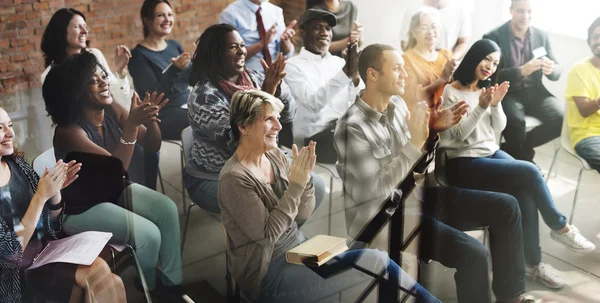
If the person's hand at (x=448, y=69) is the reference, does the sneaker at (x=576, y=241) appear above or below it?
below

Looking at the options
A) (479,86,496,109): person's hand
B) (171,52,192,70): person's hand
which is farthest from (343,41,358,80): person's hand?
(171,52,192,70): person's hand

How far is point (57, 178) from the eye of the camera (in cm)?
306

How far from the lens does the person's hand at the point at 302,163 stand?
3357 millimetres

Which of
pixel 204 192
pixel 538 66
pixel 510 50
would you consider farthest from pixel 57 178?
pixel 538 66

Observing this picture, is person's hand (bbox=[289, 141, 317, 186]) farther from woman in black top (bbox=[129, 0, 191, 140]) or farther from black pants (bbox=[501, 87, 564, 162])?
black pants (bbox=[501, 87, 564, 162])

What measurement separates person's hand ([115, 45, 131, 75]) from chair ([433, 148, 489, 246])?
170 cm

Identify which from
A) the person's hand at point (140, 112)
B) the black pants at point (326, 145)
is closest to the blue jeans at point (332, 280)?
the black pants at point (326, 145)

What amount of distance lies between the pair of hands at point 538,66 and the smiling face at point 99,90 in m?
2.14

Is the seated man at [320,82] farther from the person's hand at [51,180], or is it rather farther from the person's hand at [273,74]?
the person's hand at [51,180]

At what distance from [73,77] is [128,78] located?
0.76ft

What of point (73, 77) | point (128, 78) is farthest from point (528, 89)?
point (73, 77)

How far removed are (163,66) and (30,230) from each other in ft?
3.01

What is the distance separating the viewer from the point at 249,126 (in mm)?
3203

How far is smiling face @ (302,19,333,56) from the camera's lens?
3477mm
